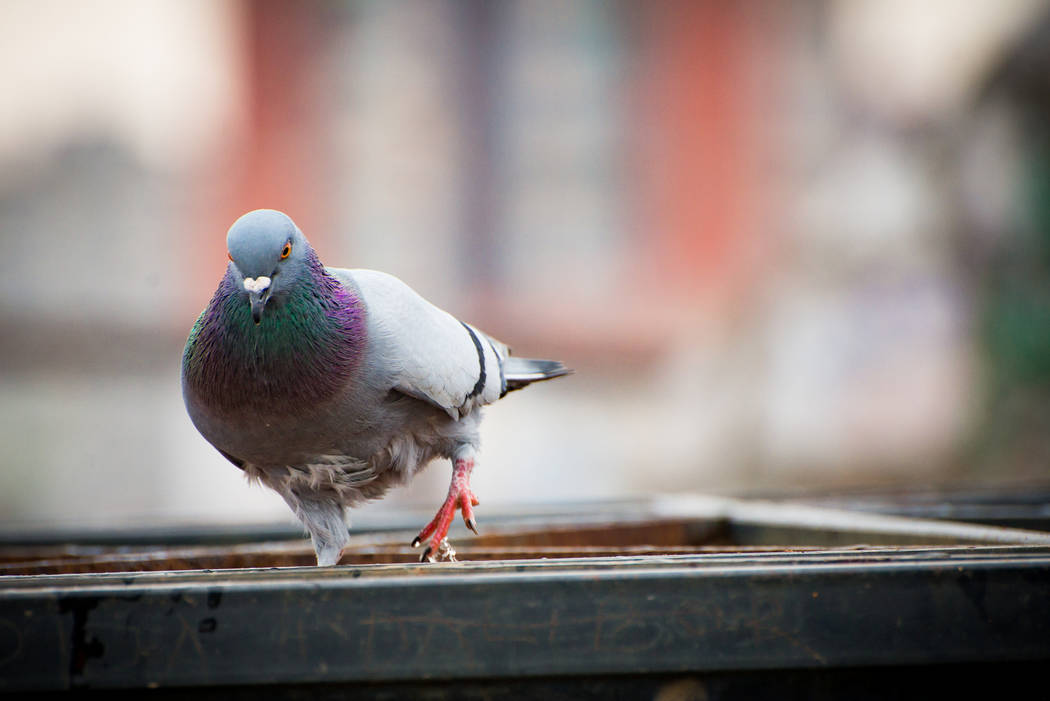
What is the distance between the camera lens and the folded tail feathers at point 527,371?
7.68 feet

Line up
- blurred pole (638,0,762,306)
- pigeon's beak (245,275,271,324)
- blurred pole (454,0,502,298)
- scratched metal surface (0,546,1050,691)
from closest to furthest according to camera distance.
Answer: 1. scratched metal surface (0,546,1050,691)
2. pigeon's beak (245,275,271,324)
3. blurred pole (638,0,762,306)
4. blurred pole (454,0,502,298)

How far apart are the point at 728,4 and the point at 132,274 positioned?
17.1 feet

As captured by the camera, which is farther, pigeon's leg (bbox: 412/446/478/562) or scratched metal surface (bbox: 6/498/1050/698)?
pigeon's leg (bbox: 412/446/478/562)

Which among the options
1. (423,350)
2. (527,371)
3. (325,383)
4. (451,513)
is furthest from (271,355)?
(527,371)

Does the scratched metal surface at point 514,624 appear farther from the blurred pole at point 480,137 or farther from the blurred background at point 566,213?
the blurred pole at point 480,137

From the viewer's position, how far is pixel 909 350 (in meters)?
7.89

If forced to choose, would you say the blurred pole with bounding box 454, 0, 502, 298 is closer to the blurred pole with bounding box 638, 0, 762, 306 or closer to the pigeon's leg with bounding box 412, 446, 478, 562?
the blurred pole with bounding box 638, 0, 762, 306

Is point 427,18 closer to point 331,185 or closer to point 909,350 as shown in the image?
point 331,185

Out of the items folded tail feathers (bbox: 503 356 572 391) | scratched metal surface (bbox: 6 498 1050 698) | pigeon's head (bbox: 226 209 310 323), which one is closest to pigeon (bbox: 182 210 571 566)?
pigeon's head (bbox: 226 209 310 323)

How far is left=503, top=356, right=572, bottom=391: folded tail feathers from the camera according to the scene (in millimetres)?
2340

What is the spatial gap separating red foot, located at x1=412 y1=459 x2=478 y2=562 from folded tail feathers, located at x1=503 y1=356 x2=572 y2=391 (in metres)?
0.38

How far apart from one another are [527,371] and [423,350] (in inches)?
20.3

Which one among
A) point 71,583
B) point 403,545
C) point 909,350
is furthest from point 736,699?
point 909,350

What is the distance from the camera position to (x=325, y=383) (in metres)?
1.74
